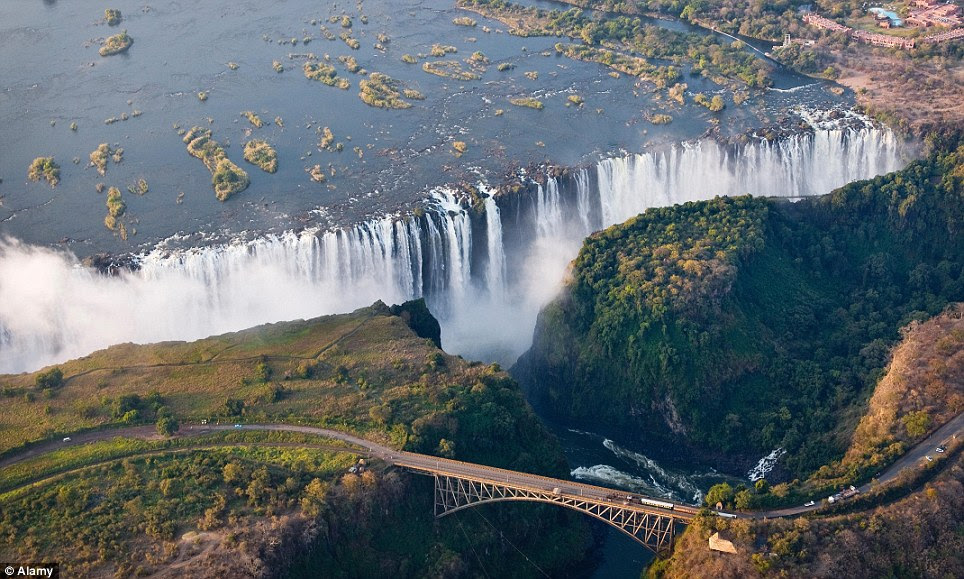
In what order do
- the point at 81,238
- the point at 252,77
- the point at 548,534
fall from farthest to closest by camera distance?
1. the point at 252,77
2. the point at 81,238
3. the point at 548,534

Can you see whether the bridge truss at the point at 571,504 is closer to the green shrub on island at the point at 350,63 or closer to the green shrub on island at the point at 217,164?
the green shrub on island at the point at 217,164

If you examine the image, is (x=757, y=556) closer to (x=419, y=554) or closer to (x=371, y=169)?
(x=419, y=554)

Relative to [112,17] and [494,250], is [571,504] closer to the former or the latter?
[494,250]

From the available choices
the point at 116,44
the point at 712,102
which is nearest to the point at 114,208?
the point at 116,44

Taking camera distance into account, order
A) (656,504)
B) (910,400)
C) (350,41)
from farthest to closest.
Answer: (350,41) → (910,400) → (656,504)

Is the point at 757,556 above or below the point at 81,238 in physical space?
below

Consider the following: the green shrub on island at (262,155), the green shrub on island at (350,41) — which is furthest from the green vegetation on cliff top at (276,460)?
the green shrub on island at (350,41)

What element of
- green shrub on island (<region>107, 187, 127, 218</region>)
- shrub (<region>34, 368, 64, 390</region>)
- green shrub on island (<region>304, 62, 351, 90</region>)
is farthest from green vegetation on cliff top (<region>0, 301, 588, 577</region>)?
green shrub on island (<region>304, 62, 351, 90</region>)

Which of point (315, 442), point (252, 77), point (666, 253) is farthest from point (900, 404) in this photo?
point (252, 77)
